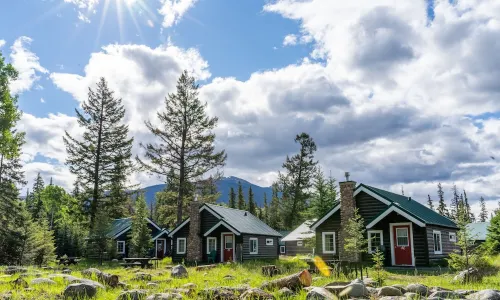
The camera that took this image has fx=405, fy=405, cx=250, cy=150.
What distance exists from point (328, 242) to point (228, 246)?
878 centimetres

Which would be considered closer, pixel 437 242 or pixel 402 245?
pixel 402 245

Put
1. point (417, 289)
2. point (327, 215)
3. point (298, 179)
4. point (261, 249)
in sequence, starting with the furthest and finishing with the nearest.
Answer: point (298, 179) < point (261, 249) < point (327, 215) < point (417, 289)

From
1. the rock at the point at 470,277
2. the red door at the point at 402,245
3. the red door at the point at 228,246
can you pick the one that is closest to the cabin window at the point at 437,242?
the red door at the point at 402,245

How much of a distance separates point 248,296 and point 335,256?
799 inches

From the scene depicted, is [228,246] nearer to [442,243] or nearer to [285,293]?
Result: [442,243]

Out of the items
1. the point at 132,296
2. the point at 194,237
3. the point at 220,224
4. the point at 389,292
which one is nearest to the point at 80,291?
the point at 132,296

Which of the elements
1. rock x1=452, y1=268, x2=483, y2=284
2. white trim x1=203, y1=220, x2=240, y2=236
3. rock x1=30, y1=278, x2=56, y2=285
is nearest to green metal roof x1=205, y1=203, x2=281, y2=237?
white trim x1=203, y1=220, x2=240, y2=236

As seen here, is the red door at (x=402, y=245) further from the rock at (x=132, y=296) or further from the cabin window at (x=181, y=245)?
the rock at (x=132, y=296)

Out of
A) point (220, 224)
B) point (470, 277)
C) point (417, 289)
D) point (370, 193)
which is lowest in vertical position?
point (470, 277)

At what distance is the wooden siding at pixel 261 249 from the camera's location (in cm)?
3278

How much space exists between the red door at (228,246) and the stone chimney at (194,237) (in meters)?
2.14

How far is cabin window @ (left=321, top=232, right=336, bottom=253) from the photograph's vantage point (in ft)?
92.3

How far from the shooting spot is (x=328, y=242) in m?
28.4

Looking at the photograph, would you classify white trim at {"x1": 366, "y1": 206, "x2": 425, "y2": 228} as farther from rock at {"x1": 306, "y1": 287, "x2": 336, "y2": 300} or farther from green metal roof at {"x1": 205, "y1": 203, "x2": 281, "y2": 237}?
rock at {"x1": 306, "y1": 287, "x2": 336, "y2": 300}
